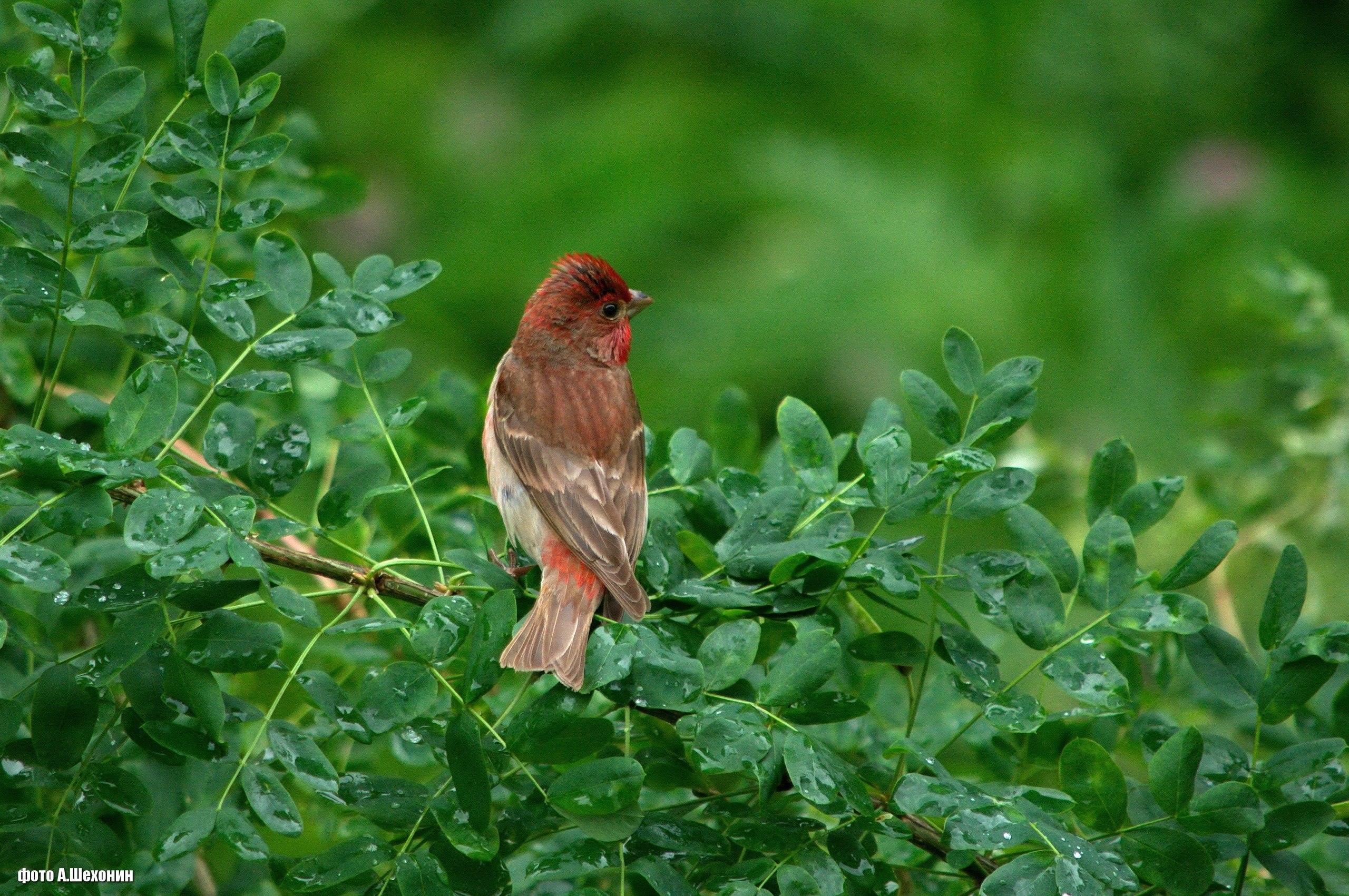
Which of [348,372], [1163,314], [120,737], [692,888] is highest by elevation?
[1163,314]

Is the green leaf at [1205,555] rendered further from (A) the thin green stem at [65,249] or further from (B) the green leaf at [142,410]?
(A) the thin green stem at [65,249]

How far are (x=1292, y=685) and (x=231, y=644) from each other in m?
1.50

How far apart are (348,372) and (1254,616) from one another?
3543 millimetres

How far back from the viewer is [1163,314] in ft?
20.3

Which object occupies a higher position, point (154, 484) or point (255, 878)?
point (154, 484)

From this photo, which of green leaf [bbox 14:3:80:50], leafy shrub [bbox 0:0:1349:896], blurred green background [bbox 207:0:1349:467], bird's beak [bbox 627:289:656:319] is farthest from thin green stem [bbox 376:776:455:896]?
blurred green background [bbox 207:0:1349:467]

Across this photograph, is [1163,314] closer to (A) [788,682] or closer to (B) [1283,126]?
(B) [1283,126]

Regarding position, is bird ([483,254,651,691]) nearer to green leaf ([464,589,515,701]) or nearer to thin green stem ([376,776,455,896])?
green leaf ([464,589,515,701])

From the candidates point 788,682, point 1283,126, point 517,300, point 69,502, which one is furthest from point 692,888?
point 1283,126

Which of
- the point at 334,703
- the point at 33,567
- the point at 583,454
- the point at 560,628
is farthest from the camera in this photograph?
the point at 583,454

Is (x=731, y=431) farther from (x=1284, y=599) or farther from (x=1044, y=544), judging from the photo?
(x=1284, y=599)

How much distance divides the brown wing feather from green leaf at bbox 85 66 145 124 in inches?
45.5

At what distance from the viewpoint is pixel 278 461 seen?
2.01 meters

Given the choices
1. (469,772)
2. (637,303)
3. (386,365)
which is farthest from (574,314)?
(469,772)
